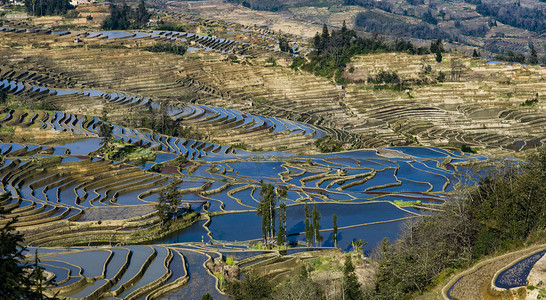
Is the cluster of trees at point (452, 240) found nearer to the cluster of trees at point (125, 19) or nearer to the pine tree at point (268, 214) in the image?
the pine tree at point (268, 214)

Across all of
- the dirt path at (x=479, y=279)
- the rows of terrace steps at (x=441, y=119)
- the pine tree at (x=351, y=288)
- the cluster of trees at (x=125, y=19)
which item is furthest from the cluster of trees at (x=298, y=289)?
the cluster of trees at (x=125, y=19)

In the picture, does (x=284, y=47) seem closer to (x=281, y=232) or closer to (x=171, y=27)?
(x=171, y=27)

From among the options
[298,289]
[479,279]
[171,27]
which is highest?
[171,27]

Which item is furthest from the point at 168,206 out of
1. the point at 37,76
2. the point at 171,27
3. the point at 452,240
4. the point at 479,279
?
the point at 171,27

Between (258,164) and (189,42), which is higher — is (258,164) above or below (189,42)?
below

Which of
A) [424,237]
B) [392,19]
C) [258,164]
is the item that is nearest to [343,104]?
[258,164]

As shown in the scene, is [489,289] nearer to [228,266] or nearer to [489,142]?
[228,266]
